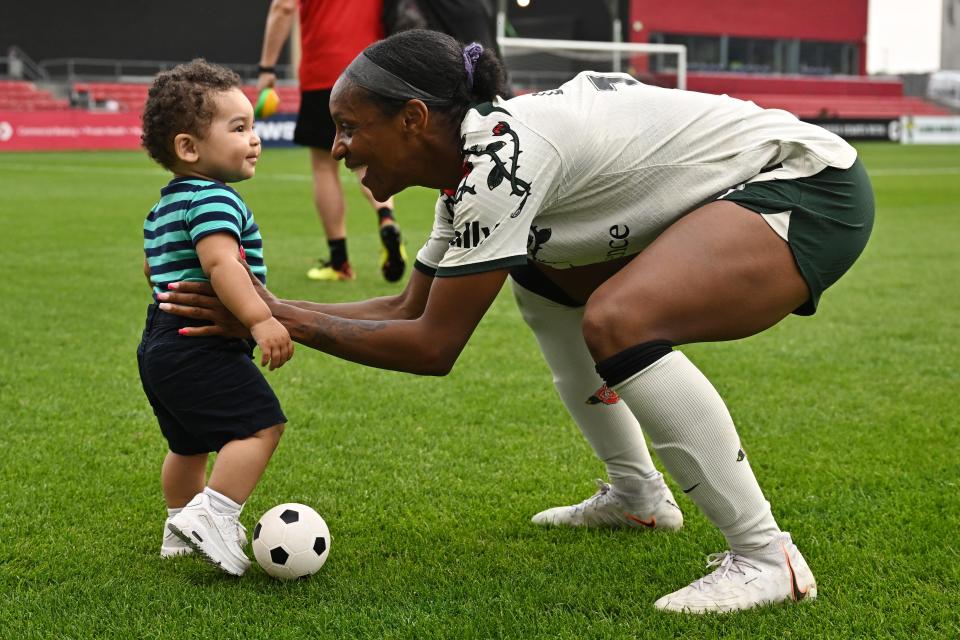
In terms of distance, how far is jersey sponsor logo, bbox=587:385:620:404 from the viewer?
3.01 meters

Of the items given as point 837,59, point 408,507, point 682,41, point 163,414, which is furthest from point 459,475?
point 837,59

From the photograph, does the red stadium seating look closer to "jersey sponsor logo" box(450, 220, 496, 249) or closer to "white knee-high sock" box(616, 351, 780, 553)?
"jersey sponsor logo" box(450, 220, 496, 249)

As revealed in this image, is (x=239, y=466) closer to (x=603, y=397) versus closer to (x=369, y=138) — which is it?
(x=369, y=138)

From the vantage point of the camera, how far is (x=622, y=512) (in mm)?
3047

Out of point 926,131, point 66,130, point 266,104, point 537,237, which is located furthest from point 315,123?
point 926,131

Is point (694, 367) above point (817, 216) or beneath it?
beneath

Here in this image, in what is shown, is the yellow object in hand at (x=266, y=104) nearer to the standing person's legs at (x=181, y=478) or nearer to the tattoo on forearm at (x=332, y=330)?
the standing person's legs at (x=181, y=478)

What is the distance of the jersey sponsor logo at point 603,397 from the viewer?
3010 millimetres

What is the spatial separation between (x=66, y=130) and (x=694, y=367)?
1074 inches

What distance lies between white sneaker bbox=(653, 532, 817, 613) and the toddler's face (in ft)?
4.81

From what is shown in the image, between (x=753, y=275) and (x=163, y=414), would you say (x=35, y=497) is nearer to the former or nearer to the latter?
(x=163, y=414)

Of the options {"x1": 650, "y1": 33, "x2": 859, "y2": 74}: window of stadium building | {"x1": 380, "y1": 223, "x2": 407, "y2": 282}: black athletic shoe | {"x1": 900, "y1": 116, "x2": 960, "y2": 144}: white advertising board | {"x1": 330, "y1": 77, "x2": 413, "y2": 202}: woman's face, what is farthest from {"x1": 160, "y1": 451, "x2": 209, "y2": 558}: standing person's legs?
{"x1": 650, "y1": 33, "x2": 859, "y2": 74}: window of stadium building

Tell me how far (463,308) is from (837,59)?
51.8m

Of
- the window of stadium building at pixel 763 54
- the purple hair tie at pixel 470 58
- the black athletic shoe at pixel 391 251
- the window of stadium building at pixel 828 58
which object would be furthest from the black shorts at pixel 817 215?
the window of stadium building at pixel 828 58
